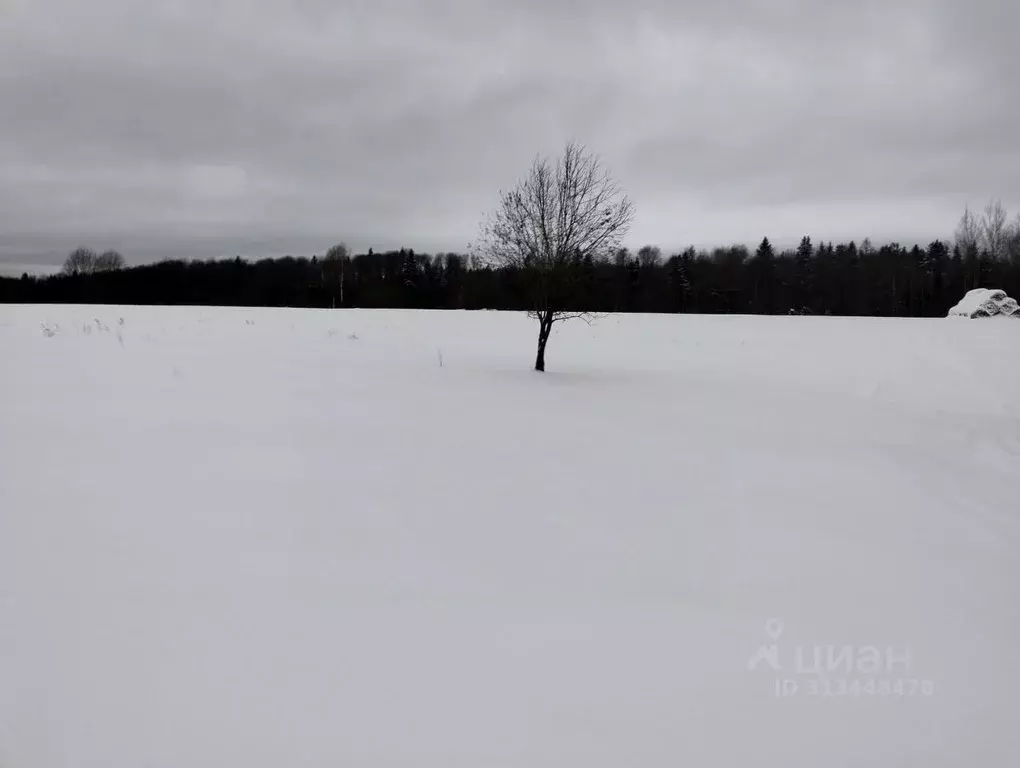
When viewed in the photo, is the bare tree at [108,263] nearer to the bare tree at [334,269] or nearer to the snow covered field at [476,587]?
the bare tree at [334,269]

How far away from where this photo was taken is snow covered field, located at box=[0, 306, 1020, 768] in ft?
9.18

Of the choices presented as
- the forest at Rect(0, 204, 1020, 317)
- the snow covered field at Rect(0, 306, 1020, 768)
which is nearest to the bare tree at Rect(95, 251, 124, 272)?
the forest at Rect(0, 204, 1020, 317)

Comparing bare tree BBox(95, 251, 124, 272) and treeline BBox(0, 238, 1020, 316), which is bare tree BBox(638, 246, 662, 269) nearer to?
treeline BBox(0, 238, 1020, 316)

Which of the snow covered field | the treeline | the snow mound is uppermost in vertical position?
the treeline

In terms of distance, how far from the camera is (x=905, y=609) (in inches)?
165

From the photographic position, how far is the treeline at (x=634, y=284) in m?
54.5

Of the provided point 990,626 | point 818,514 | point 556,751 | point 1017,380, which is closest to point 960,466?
point 818,514

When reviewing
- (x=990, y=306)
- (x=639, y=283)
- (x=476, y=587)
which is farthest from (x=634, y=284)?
(x=476, y=587)

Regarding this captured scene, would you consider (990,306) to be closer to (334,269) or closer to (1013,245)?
(1013,245)

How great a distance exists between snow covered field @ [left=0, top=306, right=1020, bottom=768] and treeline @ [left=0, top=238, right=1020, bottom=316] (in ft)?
152

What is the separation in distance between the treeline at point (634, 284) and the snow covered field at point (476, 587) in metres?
46.3

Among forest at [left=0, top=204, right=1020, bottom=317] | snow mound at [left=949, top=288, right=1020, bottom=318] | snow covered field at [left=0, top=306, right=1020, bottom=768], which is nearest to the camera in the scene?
snow covered field at [left=0, top=306, right=1020, bottom=768]

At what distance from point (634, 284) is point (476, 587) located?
64.8 metres

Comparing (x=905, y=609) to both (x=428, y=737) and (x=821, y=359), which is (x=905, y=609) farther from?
(x=821, y=359)
